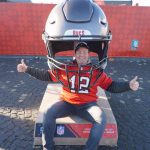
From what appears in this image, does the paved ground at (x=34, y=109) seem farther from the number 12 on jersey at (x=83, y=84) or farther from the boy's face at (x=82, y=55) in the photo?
the boy's face at (x=82, y=55)

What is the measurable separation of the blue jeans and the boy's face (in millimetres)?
515

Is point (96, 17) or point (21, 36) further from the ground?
point (96, 17)

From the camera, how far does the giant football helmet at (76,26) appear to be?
10.3 ft

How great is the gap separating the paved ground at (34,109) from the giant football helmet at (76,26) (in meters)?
1.01

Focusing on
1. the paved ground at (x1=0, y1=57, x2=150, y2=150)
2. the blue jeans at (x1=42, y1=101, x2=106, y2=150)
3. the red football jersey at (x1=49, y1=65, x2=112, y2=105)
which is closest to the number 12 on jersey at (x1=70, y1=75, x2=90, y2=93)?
the red football jersey at (x1=49, y1=65, x2=112, y2=105)

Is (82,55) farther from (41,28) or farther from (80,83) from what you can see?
(41,28)

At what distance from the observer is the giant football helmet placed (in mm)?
3143

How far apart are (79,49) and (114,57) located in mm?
4681

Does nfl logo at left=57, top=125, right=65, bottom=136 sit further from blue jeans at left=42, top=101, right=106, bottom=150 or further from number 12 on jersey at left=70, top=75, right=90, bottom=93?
number 12 on jersey at left=70, top=75, right=90, bottom=93

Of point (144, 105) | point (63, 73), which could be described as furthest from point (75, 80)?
point (144, 105)

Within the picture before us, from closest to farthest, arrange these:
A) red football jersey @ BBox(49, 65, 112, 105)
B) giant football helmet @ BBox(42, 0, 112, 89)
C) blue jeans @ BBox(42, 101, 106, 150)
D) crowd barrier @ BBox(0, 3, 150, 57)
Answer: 1. blue jeans @ BBox(42, 101, 106, 150)
2. giant football helmet @ BBox(42, 0, 112, 89)
3. red football jersey @ BBox(49, 65, 112, 105)
4. crowd barrier @ BBox(0, 3, 150, 57)

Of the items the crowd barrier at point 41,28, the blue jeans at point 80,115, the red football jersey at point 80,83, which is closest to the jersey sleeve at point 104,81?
the red football jersey at point 80,83

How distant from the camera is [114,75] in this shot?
6.33 m

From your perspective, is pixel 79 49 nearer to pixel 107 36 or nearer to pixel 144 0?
pixel 107 36
